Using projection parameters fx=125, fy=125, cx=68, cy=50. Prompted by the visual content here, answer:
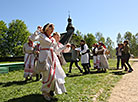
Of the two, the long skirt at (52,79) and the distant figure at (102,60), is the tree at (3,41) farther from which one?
the long skirt at (52,79)

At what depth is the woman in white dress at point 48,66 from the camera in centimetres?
311

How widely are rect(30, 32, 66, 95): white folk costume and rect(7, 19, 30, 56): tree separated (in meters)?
35.9

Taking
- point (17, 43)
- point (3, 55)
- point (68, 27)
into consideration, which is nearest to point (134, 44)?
point (68, 27)

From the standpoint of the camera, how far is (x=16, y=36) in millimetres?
37844

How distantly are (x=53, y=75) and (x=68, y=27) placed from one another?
34.0 m

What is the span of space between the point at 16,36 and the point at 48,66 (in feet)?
125

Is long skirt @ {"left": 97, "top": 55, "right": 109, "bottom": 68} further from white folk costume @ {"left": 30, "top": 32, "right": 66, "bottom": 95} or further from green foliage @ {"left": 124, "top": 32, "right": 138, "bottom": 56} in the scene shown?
green foliage @ {"left": 124, "top": 32, "right": 138, "bottom": 56}

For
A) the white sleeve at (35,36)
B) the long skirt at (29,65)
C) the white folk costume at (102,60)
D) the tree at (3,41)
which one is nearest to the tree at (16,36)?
the tree at (3,41)

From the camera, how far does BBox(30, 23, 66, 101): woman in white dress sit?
3113 millimetres

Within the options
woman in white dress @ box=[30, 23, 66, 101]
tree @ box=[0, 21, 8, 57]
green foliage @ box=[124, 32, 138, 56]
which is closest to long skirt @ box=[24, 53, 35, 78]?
woman in white dress @ box=[30, 23, 66, 101]

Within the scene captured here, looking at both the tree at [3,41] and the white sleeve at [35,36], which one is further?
the tree at [3,41]

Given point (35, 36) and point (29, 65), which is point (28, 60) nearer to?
point (29, 65)

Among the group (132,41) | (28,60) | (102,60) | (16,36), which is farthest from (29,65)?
(132,41)

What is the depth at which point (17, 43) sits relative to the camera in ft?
127
